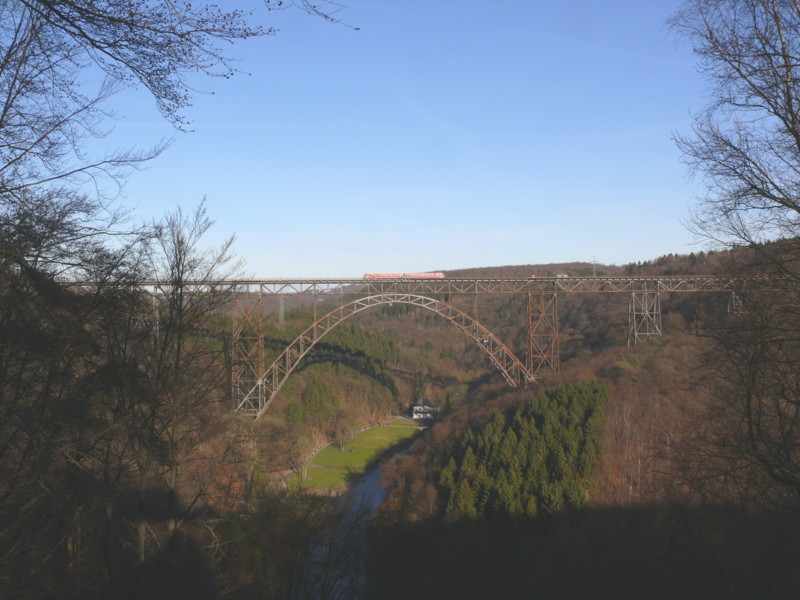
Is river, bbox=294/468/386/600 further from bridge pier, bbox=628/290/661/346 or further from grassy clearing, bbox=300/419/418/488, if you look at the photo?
bridge pier, bbox=628/290/661/346

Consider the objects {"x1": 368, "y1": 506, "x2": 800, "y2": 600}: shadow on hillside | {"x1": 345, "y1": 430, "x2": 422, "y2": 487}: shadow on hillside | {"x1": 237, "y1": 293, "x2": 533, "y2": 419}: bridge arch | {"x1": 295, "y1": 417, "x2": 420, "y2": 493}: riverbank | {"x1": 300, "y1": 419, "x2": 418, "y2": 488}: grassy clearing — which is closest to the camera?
{"x1": 368, "y1": 506, "x2": 800, "y2": 600}: shadow on hillside

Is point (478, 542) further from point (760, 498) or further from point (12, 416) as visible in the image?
point (12, 416)

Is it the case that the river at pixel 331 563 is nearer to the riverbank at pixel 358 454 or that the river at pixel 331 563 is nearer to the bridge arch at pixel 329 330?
the bridge arch at pixel 329 330

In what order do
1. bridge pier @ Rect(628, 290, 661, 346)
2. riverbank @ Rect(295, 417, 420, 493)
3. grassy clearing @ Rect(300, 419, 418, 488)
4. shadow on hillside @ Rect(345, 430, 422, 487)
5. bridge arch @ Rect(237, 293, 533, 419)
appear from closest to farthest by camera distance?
bridge arch @ Rect(237, 293, 533, 419) < bridge pier @ Rect(628, 290, 661, 346) < riverbank @ Rect(295, 417, 420, 493) < grassy clearing @ Rect(300, 419, 418, 488) < shadow on hillside @ Rect(345, 430, 422, 487)

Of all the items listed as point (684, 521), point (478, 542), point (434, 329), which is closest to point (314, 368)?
point (434, 329)

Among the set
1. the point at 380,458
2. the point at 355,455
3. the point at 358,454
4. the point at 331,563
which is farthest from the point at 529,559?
the point at 358,454

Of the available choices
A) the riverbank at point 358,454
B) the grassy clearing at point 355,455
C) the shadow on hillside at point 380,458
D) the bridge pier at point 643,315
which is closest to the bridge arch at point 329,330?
the grassy clearing at point 355,455

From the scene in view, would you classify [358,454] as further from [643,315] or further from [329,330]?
[643,315]

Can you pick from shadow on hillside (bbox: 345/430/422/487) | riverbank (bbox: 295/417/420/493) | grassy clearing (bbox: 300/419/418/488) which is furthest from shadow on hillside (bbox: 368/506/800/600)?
shadow on hillside (bbox: 345/430/422/487)
